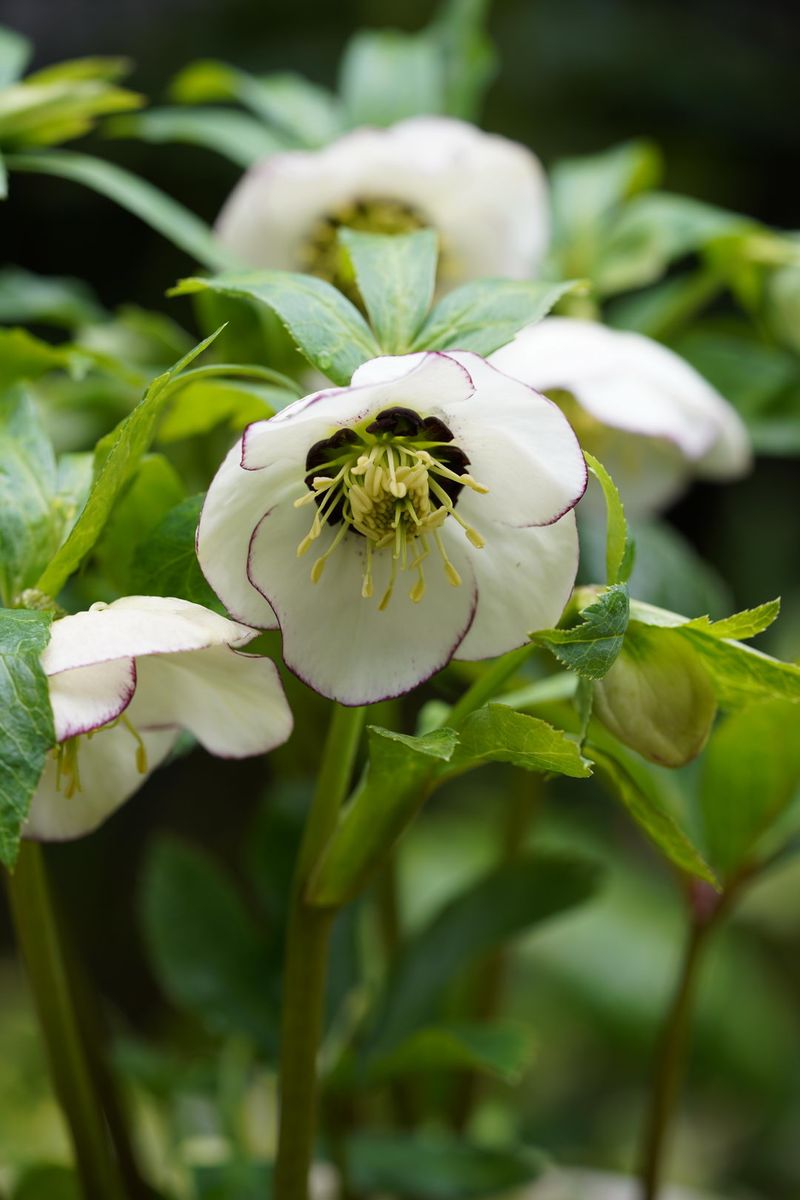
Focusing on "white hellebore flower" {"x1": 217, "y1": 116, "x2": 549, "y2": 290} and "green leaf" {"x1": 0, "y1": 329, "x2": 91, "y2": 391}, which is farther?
"white hellebore flower" {"x1": 217, "y1": 116, "x2": 549, "y2": 290}

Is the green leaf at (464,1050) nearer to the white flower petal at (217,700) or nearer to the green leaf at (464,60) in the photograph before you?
the white flower petal at (217,700)

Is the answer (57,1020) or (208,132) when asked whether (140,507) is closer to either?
(57,1020)

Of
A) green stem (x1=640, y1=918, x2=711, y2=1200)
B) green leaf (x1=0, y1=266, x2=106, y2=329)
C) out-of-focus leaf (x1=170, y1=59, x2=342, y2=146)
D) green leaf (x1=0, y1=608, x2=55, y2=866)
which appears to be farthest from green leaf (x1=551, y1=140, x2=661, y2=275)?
green leaf (x1=0, y1=608, x2=55, y2=866)

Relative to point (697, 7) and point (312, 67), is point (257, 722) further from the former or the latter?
point (697, 7)

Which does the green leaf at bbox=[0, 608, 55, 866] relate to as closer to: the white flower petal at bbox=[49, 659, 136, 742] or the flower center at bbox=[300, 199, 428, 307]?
the white flower petal at bbox=[49, 659, 136, 742]

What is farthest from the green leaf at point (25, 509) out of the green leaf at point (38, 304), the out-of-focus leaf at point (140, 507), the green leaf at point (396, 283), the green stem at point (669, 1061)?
the green stem at point (669, 1061)

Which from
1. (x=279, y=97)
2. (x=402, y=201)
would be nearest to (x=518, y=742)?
(x=402, y=201)
